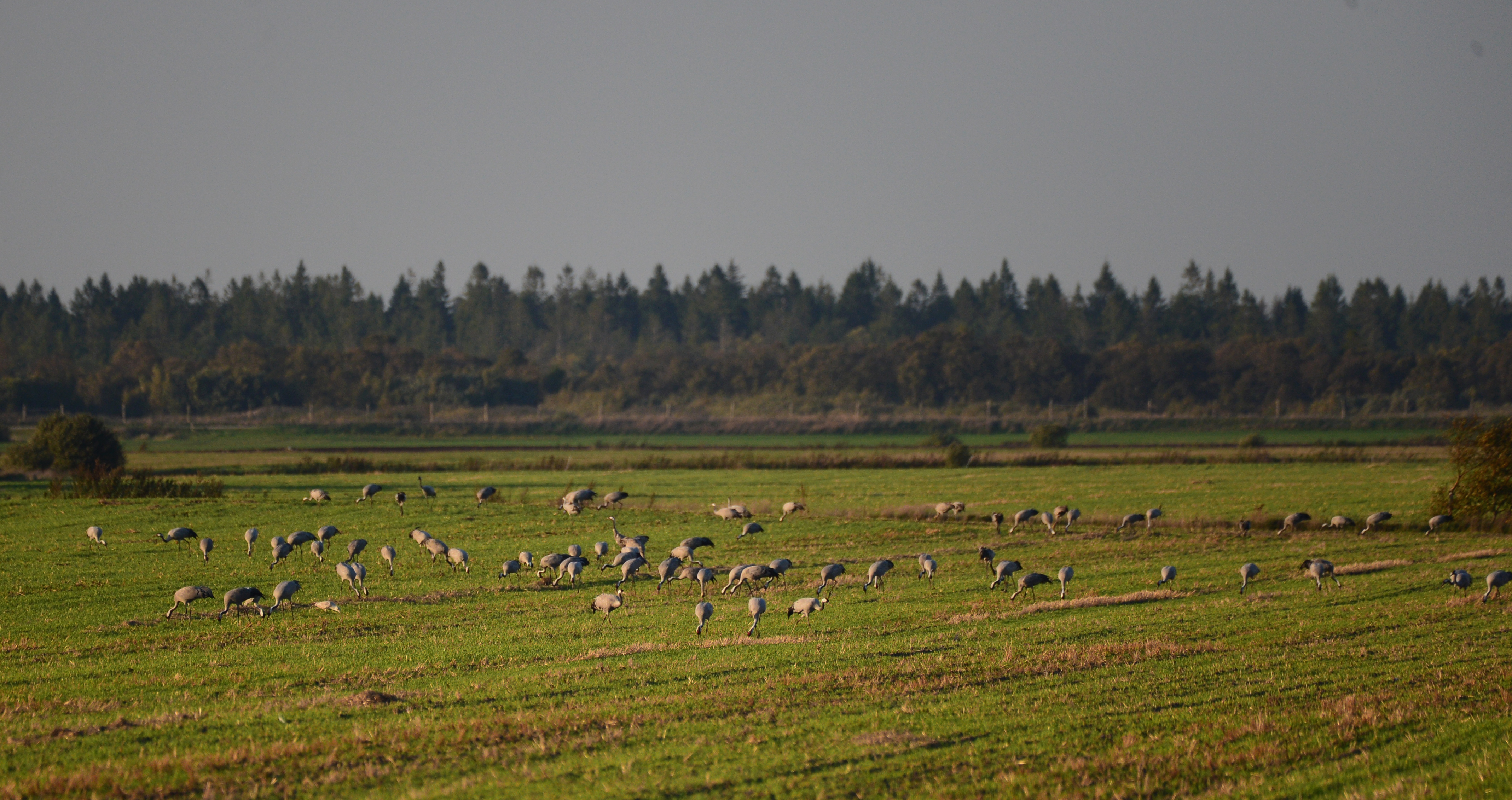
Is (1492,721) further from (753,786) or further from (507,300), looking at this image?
(507,300)

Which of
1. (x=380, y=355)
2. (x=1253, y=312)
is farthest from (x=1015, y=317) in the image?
(x=380, y=355)

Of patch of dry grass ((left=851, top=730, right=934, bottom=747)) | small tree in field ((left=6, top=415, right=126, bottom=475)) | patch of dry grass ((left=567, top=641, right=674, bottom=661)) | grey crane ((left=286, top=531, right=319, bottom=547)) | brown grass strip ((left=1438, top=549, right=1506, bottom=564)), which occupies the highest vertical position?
small tree in field ((left=6, top=415, right=126, bottom=475))

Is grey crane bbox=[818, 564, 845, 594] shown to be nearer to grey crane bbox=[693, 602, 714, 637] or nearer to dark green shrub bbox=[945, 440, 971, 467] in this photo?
grey crane bbox=[693, 602, 714, 637]

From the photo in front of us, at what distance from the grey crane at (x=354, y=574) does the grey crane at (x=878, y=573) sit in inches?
414

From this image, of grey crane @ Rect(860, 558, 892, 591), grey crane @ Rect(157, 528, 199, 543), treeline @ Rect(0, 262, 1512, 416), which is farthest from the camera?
treeline @ Rect(0, 262, 1512, 416)

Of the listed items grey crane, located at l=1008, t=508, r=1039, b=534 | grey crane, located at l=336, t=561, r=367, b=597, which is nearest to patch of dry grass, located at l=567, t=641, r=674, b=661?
grey crane, located at l=336, t=561, r=367, b=597

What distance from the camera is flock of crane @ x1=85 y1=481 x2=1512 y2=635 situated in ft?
65.6

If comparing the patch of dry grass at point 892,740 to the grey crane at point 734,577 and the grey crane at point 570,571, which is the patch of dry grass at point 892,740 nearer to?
the grey crane at point 734,577

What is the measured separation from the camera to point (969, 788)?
31.3ft

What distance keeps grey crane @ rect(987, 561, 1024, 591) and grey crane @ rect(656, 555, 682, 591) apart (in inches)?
274

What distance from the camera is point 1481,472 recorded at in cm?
3594

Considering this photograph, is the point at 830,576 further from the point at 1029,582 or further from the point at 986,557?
the point at 986,557

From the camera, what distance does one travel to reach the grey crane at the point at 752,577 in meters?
23.0

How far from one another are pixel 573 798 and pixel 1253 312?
181m
